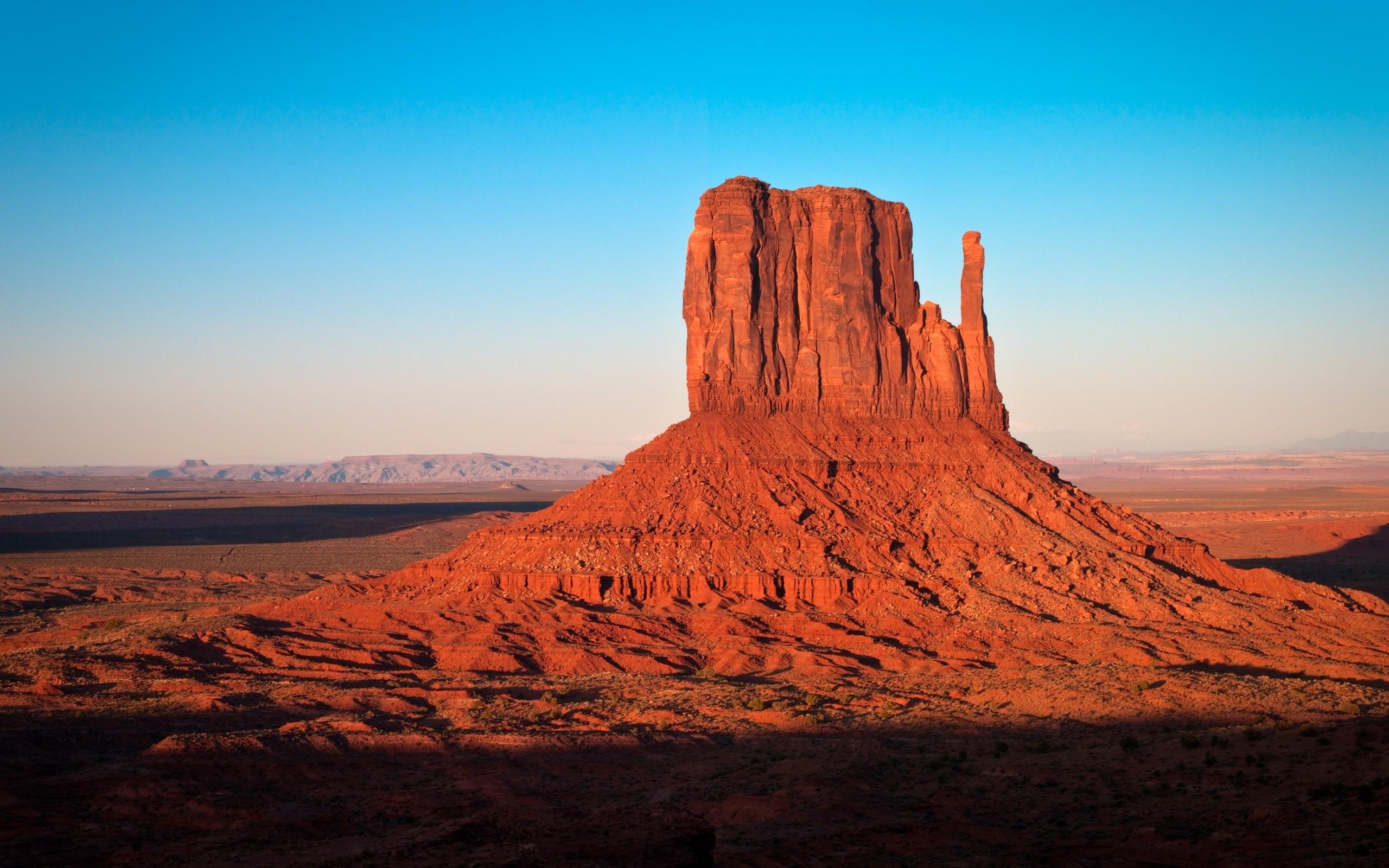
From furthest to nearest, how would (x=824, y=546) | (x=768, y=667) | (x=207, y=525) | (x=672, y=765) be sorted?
1. (x=207, y=525)
2. (x=824, y=546)
3. (x=768, y=667)
4. (x=672, y=765)

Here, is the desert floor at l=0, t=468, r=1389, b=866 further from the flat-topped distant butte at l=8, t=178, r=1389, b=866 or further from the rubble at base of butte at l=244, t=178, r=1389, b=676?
the rubble at base of butte at l=244, t=178, r=1389, b=676

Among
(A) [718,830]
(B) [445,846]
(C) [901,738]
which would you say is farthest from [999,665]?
(B) [445,846]

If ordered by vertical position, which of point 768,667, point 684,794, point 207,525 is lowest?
point 768,667

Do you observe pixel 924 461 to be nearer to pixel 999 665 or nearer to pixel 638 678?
pixel 999 665

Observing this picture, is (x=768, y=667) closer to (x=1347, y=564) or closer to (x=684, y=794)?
(x=684, y=794)

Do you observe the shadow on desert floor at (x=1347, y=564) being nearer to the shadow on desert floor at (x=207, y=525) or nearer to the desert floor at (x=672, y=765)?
the desert floor at (x=672, y=765)

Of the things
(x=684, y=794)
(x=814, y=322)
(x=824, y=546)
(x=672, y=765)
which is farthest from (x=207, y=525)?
(x=684, y=794)

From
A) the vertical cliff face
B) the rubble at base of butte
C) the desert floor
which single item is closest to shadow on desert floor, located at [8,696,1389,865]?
the desert floor
